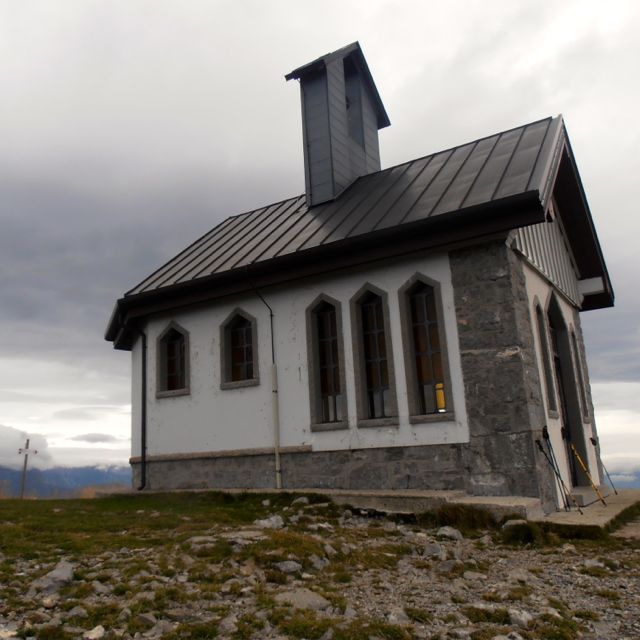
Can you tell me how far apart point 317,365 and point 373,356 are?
112 centimetres

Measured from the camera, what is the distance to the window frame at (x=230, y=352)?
40.8 ft

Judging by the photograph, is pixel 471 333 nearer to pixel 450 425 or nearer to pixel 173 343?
pixel 450 425

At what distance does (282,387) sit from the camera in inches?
471

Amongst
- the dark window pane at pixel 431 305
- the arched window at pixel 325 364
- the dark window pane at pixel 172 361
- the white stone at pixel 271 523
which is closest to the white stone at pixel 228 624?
the white stone at pixel 271 523

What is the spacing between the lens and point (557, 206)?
14.7 m

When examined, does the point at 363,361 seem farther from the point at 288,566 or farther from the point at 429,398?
the point at 288,566

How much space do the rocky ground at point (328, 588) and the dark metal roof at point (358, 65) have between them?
1204cm

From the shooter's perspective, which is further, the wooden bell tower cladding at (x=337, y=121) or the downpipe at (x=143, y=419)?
the wooden bell tower cladding at (x=337, y=121)

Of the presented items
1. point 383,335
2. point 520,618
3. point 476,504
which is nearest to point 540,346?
point 383,335

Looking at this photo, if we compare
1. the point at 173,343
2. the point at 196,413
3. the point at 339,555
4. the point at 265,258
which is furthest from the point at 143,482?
the point at 339,555

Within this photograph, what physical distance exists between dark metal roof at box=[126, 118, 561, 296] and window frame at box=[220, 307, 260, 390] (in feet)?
3.23

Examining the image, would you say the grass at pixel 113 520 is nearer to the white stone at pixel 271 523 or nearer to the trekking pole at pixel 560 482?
the white stone at pixel 271 523

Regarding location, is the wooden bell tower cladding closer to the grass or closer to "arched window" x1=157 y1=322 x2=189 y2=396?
"arched window" x1=157 y1=322 x2=189 y2=396

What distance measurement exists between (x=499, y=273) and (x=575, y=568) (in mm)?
4762
